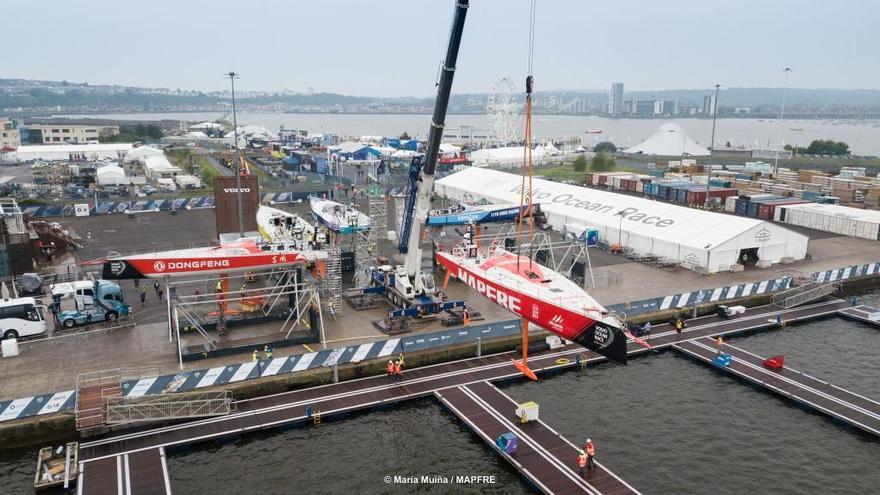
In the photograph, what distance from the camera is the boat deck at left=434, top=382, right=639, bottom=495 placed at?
642 inches

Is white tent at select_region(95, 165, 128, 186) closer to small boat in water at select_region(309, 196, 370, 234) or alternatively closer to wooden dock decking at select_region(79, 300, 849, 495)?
small boat in water at select_region(309, 196, 370, 234)

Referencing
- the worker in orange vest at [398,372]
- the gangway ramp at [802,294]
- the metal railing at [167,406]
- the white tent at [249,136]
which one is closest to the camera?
the metal railing at [167,406]

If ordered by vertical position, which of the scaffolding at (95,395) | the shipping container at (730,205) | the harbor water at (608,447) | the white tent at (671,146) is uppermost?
the white tent at (671,146)

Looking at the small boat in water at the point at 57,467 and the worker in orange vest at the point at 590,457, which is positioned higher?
the worker in orange vest at the point at 590,457

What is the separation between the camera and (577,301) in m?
19.6

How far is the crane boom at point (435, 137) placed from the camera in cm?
2169

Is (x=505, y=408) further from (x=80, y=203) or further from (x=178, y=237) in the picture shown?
(x=80, y=203)

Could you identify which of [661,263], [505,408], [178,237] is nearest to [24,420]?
[505,408]

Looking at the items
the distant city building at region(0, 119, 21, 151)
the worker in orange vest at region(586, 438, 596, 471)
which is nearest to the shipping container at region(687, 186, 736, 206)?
the worker in orange vest at region(586, 438, 596, 471)

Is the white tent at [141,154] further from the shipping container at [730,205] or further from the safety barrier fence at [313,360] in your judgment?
the shipping container at [730,205]

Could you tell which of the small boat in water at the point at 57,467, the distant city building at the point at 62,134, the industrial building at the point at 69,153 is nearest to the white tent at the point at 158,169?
the industrial building at the point at 69,153

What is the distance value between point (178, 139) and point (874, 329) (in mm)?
128724

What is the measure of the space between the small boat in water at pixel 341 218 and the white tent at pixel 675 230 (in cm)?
1659

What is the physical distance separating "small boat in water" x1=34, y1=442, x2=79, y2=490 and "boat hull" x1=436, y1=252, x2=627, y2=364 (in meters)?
14.3
